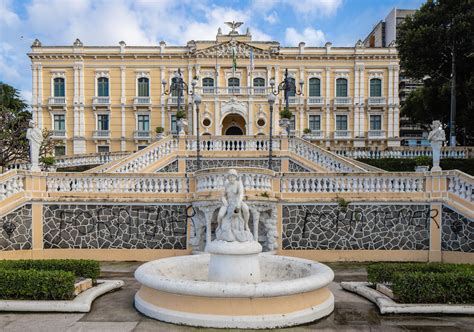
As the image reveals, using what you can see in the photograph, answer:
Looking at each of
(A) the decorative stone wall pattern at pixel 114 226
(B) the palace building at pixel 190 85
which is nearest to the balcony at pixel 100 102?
(B) the palace building at pixel 190 85

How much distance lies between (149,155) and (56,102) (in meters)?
26.4

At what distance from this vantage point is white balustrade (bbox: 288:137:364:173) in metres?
19.5

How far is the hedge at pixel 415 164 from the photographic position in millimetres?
23517

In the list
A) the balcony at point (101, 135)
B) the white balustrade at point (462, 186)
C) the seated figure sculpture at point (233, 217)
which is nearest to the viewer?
the seated figure sculpture at point (233, 217)

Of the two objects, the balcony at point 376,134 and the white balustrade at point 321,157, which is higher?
the balcony at point 376,134

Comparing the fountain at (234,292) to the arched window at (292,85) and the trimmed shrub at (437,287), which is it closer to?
the trimmed shrub at (437,287)

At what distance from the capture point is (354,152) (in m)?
25.6

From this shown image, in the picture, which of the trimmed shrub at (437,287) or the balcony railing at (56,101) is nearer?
the trimmed shrub at (437,287)

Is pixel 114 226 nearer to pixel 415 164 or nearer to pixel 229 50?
pixel 415 164

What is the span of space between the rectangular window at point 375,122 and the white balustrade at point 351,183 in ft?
101

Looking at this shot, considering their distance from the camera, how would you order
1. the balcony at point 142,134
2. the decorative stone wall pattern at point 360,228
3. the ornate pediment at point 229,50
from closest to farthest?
the decorative stone wall pattern at point 360,228 < the ornate pediment at point 229,50 < the balcony at point 142,134

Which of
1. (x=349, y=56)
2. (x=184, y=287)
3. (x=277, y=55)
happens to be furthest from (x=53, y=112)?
(x=184, y=287)

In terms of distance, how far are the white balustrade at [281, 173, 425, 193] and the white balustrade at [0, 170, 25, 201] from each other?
8534 mm

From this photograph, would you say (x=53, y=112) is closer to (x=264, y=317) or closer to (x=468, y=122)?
(x=468, y=122)
